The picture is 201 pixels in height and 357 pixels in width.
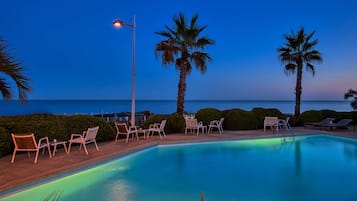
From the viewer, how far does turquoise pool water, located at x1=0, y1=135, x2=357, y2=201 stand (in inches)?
197

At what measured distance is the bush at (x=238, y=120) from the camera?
1329 centimetres

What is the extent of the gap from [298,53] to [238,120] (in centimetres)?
647

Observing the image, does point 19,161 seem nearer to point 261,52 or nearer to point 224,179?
point 224,179

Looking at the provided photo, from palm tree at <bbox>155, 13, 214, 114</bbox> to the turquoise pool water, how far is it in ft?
15.6

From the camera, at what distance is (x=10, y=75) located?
15.3 ft

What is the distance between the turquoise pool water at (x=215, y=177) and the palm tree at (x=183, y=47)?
4.76 meters

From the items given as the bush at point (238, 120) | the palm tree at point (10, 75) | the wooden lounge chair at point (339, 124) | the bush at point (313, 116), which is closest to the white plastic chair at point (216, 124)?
the bush at point (238, 120)

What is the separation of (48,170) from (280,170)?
5.20 m

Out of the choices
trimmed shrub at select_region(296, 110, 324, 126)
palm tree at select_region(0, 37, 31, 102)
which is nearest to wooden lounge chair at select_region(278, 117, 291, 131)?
trimmed shrub at select_region(296, 110, 324, 126)

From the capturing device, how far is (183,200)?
475 centimetres

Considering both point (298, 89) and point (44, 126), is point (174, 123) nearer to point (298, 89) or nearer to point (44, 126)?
point (44, 126)

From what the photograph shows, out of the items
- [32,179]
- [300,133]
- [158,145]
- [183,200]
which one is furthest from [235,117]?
[32,179]

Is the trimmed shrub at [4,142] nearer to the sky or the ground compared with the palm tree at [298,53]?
nearer to the ground

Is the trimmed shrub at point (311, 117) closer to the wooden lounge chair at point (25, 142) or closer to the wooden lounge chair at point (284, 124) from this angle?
the wooden lounge chair at point (284, 124)
